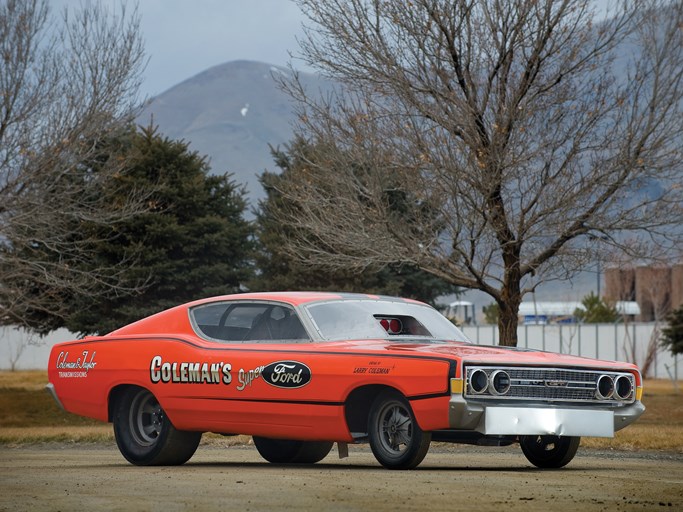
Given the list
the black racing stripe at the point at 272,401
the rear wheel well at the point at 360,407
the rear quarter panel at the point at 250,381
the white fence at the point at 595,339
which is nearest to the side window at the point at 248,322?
the rear quarter panel at the point at 250,381

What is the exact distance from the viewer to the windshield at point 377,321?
10711mm

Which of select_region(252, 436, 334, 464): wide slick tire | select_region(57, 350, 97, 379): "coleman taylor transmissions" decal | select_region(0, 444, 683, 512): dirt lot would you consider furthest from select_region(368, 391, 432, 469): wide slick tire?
select_region(57, 350, 97, 379): "coleman taylor transmissions" decal

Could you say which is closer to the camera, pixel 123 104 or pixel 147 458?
pixel 147 458

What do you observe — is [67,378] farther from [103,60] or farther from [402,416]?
[103,60]

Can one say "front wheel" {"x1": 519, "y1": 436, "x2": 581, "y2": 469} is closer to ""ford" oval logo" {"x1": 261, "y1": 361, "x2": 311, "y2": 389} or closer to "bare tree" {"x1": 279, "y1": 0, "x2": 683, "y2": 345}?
""ford" oval logo" {"x1": 261, "y1": 361, "x2": 311, "y2": 389}

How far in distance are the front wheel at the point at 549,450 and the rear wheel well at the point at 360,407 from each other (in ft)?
4.92

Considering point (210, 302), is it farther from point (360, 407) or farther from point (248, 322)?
point (360, 407)

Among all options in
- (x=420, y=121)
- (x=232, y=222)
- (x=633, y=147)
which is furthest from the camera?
(x=232, y=222)

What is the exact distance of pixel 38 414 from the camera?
1130 inches

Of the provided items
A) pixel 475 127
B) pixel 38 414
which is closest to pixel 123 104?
pixel 38 414

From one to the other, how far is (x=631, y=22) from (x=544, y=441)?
10678 mm

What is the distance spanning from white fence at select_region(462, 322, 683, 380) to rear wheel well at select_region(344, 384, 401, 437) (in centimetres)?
4608

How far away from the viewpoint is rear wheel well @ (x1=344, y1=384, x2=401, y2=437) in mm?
10055

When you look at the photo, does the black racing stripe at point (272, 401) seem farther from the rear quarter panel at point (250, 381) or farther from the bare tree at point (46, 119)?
the bare tree at point (46, 119)
